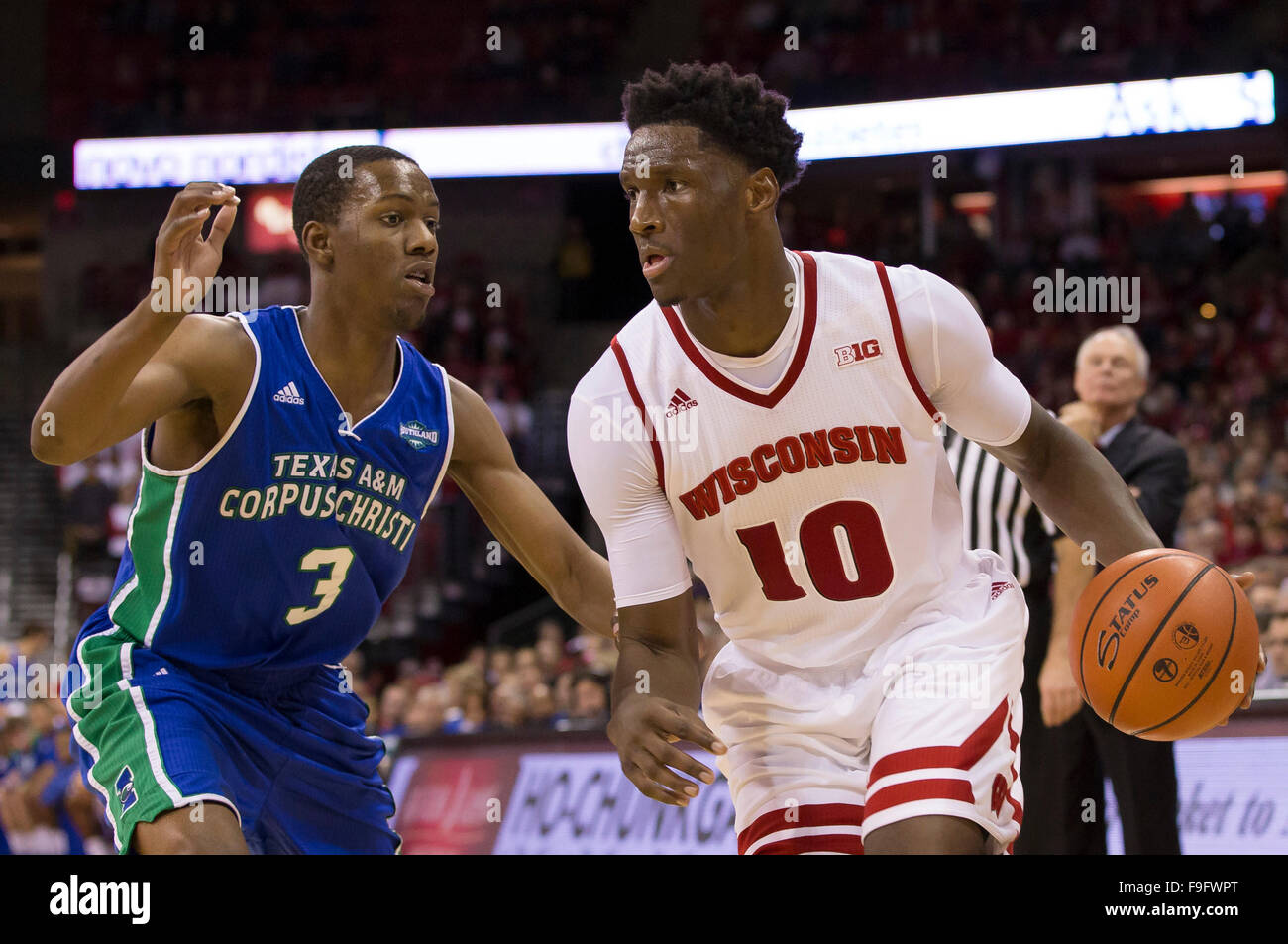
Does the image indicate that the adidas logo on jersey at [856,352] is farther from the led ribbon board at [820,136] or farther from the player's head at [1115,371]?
the led ribbon board at [820,136]

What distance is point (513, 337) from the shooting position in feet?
52.1

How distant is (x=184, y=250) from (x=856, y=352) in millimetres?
1454

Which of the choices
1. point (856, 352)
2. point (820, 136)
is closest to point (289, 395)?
point (856, 352)

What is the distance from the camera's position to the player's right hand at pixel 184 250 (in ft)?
9.84

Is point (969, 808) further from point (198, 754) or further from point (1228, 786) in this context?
point (1228, 786)

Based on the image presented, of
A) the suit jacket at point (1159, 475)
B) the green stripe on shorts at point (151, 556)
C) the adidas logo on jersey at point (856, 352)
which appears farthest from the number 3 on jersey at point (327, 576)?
the suit jacket at point (1159, 475)

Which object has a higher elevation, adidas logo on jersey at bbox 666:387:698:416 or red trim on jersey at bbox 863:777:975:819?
adidas logo on jersey at bbox 666:387:698:416

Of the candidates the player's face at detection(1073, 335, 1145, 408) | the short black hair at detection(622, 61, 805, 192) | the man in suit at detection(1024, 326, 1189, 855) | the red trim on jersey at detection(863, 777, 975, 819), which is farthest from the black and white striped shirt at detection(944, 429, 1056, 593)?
the red trim on jersey at detection(863, 777, 975, 819)

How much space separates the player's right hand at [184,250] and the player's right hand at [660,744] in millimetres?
1233

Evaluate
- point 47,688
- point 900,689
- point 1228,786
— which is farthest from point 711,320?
point 47,688

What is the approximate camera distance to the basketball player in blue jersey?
3.11 m

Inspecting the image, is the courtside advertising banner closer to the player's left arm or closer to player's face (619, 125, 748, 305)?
the player's left arm

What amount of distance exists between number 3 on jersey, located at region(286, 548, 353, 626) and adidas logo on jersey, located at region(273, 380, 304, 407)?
0.35 m

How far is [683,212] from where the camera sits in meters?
3.14
